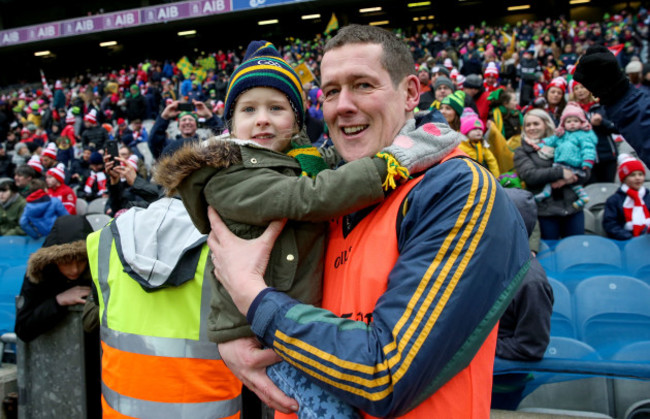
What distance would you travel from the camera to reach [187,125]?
5.64 metres

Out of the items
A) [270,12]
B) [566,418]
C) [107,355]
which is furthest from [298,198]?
[270,12]

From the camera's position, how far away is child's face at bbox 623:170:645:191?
16.6 feet

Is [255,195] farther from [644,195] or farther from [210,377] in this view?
[644,195]

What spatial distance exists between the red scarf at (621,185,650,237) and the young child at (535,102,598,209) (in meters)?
0.41

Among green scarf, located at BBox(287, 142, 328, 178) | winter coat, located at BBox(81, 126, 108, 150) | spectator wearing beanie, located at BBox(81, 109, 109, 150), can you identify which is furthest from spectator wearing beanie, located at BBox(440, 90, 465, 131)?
winter coat, located at BBox(81, 126, 108, 150)

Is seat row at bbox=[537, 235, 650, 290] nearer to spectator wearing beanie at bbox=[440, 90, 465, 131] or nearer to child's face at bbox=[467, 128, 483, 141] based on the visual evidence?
child's face at bbox=[467, 128, 483, 141]

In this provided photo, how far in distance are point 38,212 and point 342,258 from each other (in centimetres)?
735

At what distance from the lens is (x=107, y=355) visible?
93.4 inches

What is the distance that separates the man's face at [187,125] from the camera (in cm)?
559

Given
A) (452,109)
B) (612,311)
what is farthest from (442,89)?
(612,311)

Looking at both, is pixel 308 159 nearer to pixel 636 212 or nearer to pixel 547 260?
pixel 547 260

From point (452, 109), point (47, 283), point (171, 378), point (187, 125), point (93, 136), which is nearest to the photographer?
point (171, 378)

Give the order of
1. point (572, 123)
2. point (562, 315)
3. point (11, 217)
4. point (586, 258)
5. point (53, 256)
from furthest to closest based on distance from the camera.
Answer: point (11, 217) < point (572, 123) < point (586, 258) < point (562, 315) < point (53, 256)

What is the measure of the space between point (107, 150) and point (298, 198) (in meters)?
3.38
